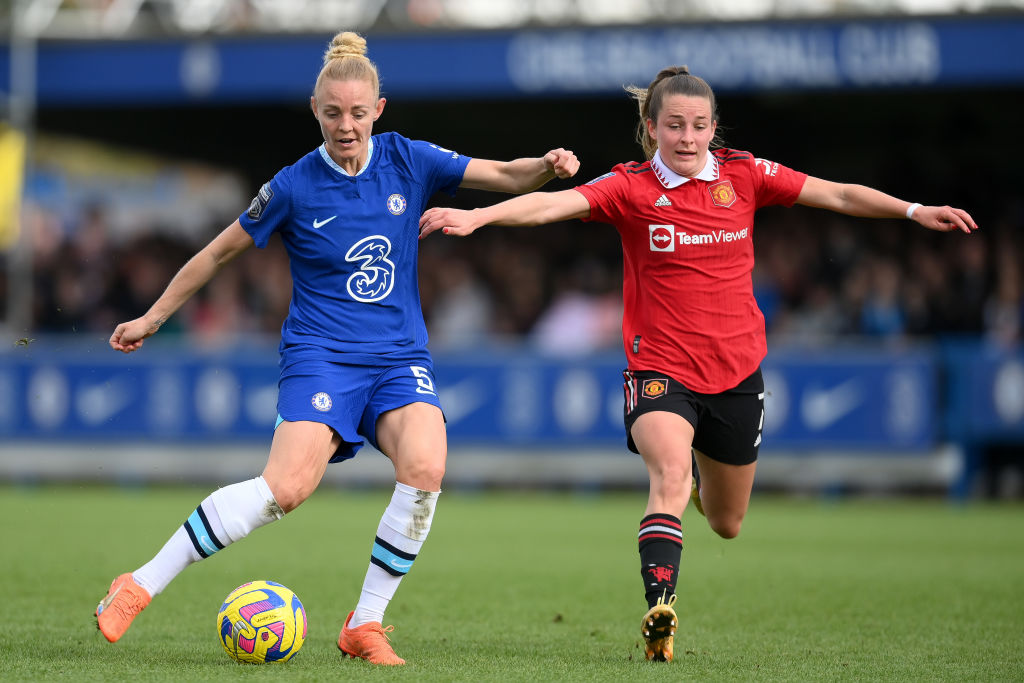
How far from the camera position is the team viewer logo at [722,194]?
6180 millimetres

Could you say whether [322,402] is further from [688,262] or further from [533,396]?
[533,396]

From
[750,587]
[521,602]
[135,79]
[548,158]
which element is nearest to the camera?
[548,158]

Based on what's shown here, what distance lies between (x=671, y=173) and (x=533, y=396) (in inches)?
365

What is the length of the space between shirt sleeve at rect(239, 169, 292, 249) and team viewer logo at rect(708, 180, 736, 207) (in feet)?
5.86

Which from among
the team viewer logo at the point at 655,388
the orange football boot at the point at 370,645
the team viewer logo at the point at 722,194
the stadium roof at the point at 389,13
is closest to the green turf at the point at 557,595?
the orange football boot at the point at 370,645

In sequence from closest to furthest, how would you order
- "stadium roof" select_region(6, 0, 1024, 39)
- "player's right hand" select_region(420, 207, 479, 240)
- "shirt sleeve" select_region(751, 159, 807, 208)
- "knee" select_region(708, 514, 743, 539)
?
1. "player's right hand" select_region(420, 207, 479, 240)
2. "shirt sleeve" select_region(751, 159, 807, 208)
3. "knee" select_region(708, 514, 743, 539)
4. "stadium roof" select_region(6, 0, 1024, 39)

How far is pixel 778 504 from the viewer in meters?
14.9

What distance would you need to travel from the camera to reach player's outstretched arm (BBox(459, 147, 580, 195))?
5.92 m

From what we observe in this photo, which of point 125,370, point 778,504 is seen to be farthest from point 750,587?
point 125,370

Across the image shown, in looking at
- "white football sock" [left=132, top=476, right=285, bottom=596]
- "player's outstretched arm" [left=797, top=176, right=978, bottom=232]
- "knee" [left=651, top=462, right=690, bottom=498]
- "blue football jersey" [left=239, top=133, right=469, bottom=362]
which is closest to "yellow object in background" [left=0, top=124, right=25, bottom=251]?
"blue football jersey" [left=239, top=133, right=469, bottom=362]

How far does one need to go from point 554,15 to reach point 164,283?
7.05m

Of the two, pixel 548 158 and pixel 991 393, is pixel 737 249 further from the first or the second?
pixel 991 393

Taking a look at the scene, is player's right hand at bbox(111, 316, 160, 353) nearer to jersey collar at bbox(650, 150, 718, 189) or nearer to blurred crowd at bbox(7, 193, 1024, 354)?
jersey collar at bbox(650, 150, 718, 189)

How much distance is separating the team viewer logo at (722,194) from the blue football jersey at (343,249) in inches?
50.3
